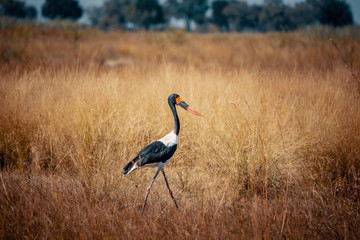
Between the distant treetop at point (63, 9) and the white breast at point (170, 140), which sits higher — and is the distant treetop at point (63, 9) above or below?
above

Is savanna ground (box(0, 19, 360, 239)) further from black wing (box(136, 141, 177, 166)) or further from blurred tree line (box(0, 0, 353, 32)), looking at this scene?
blurred tree line (box(0, 0, 353, 32))

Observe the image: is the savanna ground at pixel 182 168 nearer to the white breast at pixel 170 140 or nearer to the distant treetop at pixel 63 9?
the white breast at pixel 170 140

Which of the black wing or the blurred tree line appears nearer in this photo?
the black wing

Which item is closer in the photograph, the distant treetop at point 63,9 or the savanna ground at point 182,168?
the savanna ground at point 182,168

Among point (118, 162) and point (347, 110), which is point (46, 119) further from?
point (347, 110)

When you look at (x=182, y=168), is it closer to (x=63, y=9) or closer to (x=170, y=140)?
(x=170, y=140)

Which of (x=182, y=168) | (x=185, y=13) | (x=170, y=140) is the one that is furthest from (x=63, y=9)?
(x=170, y=140)

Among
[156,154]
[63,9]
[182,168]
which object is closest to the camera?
[156,154]

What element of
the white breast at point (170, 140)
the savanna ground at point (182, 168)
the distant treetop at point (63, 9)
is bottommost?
the savanna ground at point (182, 168)

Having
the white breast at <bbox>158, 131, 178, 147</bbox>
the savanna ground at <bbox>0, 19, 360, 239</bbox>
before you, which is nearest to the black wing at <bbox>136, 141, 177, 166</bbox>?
the white breast at <bbox>158, 131, 178, 147</bbox>

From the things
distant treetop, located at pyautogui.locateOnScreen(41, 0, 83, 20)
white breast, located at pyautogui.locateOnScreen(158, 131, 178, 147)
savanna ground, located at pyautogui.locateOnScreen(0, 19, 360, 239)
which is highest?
distant treetop, located at pyautogui.locateOnScreen(41, 0, 83, 20)

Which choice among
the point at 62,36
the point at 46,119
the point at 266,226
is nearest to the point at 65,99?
the point at 46,119

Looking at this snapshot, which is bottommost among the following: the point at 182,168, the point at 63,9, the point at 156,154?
the point at 182,168

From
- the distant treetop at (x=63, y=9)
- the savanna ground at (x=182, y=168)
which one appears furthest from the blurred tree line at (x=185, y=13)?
the savanna ground at (x=182, y=168)
